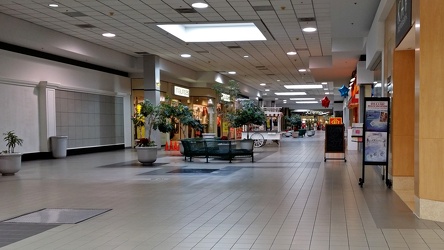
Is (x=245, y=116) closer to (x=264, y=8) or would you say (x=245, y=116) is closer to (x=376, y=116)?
(x=264, y=8)

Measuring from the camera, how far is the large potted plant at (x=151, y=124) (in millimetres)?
14555

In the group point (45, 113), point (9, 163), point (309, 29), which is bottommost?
point (9, 163)

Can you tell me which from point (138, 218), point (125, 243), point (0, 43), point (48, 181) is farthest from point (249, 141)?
point (125, 243)

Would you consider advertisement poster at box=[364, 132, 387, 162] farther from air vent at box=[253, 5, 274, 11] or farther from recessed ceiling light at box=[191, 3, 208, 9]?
recessed ceiling light at box=[191, 3, 208, 9]

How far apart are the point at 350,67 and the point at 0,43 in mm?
14721

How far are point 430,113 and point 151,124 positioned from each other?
1067 cm

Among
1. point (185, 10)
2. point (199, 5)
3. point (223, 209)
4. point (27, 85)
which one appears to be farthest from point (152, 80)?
point (223, 209)

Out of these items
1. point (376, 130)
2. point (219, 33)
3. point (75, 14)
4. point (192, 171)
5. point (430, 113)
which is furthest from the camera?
point (219, 33)

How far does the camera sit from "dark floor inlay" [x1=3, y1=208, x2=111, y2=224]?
6.48 meters

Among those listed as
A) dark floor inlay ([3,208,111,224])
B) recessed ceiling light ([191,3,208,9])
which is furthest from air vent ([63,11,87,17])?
dark floor inlay ([3,208,111,224])

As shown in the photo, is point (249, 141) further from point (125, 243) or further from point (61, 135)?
point (125, 243)

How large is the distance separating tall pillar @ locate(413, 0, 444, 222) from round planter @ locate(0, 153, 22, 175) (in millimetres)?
9876

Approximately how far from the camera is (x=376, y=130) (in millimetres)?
9477

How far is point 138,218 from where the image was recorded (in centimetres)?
657
